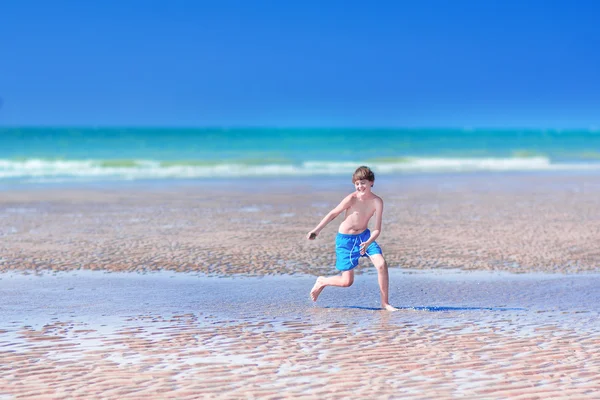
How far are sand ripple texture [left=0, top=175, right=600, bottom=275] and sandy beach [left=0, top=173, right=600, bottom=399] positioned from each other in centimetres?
5

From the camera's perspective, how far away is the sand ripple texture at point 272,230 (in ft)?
33.2

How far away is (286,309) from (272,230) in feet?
19.0

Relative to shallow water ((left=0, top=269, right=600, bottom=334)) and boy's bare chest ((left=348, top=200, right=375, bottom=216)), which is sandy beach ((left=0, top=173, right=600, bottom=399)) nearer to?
shallow water ((left=0, top=269, right=600, bottom=334))

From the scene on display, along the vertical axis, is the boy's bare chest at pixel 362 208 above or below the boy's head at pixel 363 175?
below

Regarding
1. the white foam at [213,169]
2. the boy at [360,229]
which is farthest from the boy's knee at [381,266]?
the white foam at [213,169]

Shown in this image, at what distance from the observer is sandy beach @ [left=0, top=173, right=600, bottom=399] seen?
5102 mm

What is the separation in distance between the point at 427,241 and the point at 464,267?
208 cm

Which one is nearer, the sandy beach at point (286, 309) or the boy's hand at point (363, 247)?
the sandy beach at point (286, 309)

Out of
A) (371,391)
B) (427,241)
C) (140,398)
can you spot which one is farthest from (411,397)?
(427,241)

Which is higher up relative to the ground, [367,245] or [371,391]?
[367,245]

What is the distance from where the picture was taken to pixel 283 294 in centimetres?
811

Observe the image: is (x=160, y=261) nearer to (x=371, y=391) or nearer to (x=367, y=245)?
(x=367, y=245)

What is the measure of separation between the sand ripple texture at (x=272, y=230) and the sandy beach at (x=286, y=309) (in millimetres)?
53

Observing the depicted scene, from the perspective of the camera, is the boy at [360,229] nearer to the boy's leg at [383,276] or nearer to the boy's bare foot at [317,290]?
the boy's leg at [383,276]
